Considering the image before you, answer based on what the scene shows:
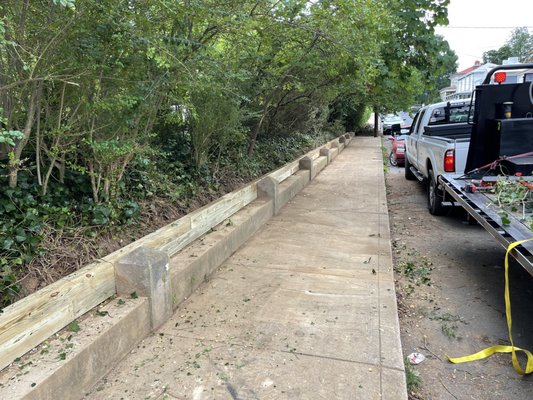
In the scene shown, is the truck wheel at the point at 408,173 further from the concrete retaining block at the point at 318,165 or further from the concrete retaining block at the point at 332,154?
the concrete retaining block at the point at 332,154

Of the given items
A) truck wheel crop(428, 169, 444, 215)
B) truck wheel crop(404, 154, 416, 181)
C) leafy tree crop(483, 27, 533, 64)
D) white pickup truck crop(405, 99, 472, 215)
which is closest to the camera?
white pickup truck crop(405, 99, 472, 215)

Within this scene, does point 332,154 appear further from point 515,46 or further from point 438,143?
point 515,46

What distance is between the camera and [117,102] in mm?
3781

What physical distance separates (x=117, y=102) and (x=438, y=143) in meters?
5.92

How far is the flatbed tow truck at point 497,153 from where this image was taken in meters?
4.62

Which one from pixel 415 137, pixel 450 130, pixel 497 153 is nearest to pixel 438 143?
pixel 450 130

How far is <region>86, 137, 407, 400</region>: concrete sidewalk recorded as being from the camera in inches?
112

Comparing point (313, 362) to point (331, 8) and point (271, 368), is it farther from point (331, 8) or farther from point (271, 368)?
point (331, 8)

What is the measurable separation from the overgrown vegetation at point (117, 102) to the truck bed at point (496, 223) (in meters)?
2.98

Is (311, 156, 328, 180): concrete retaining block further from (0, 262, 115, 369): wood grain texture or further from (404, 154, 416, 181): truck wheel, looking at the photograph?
(0, 262, 115, 369): wood grain texture

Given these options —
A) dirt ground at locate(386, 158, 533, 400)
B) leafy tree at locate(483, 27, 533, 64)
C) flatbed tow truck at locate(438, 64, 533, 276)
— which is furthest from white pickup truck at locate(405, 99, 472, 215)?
Result: leafy tree at locate(483, 27, 533, 64)

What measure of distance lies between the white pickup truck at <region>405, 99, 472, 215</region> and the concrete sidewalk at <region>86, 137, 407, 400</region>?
2.19 m

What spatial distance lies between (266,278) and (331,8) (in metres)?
4.80

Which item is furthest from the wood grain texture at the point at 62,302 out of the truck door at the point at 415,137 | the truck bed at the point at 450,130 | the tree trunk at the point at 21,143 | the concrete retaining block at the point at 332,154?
the concrete retaining block at the point at 332,154
